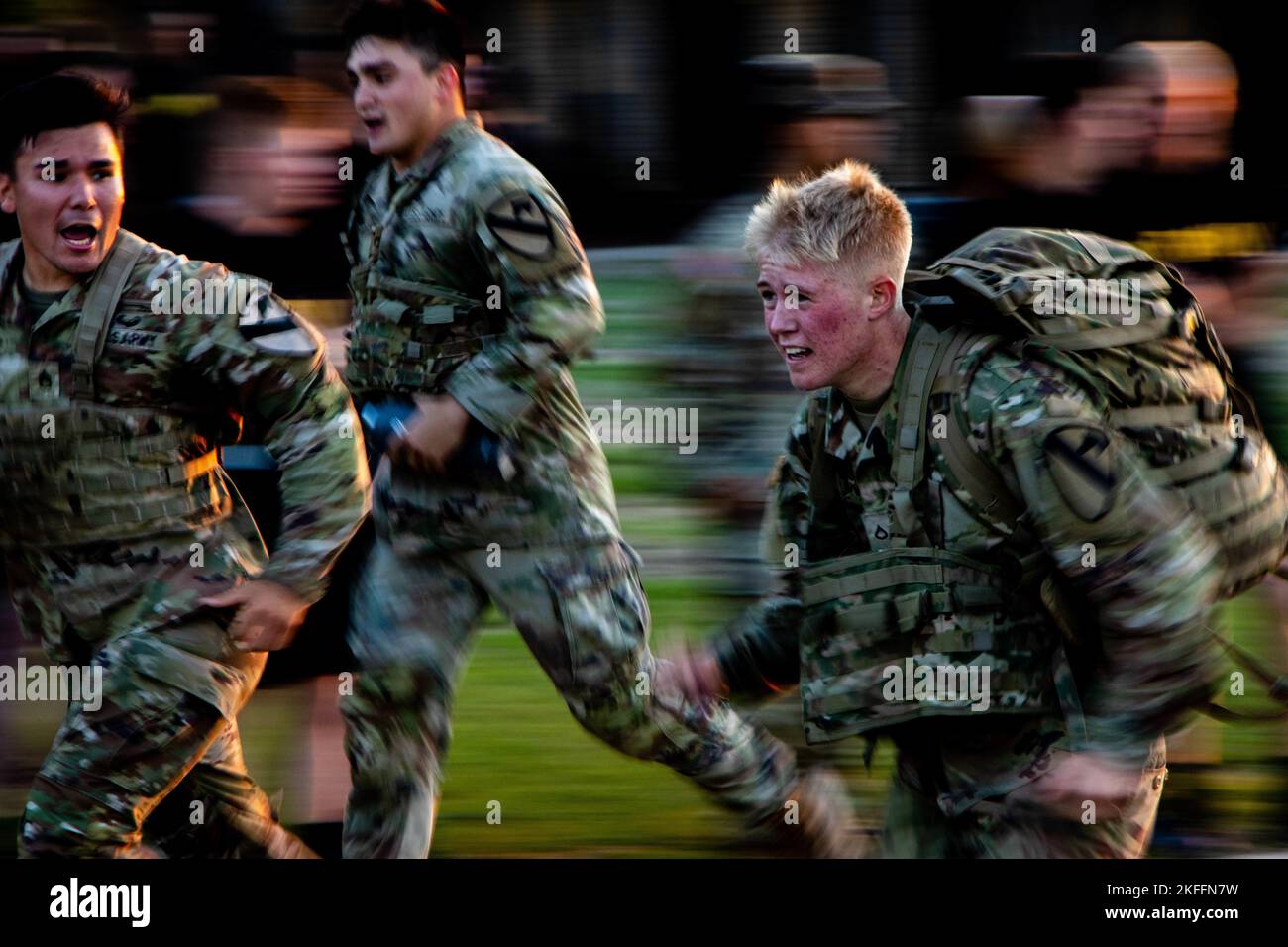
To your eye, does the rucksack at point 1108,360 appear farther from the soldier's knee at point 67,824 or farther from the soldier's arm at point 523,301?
the soldier's knee at point 67,824

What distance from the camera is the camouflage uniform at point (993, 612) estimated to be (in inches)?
128

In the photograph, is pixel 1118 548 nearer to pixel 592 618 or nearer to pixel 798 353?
pixel 798 353

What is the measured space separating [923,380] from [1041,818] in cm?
74

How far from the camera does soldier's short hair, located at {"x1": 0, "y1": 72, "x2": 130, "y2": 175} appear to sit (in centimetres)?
396

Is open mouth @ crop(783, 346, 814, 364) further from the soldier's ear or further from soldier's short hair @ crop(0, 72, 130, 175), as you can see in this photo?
soldier's short hair @ crop(0, 72, 130, 175)

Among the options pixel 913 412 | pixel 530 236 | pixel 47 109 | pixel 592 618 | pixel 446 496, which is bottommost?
pixel 592 618

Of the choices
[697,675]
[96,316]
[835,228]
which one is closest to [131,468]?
[96,316]

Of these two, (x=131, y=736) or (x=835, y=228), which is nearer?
(x=835, y=228)

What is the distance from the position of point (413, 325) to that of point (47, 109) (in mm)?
794

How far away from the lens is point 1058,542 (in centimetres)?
328

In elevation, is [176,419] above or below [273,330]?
below

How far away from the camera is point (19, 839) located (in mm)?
3906

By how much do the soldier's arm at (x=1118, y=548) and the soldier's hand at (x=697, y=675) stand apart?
71 centimetres
